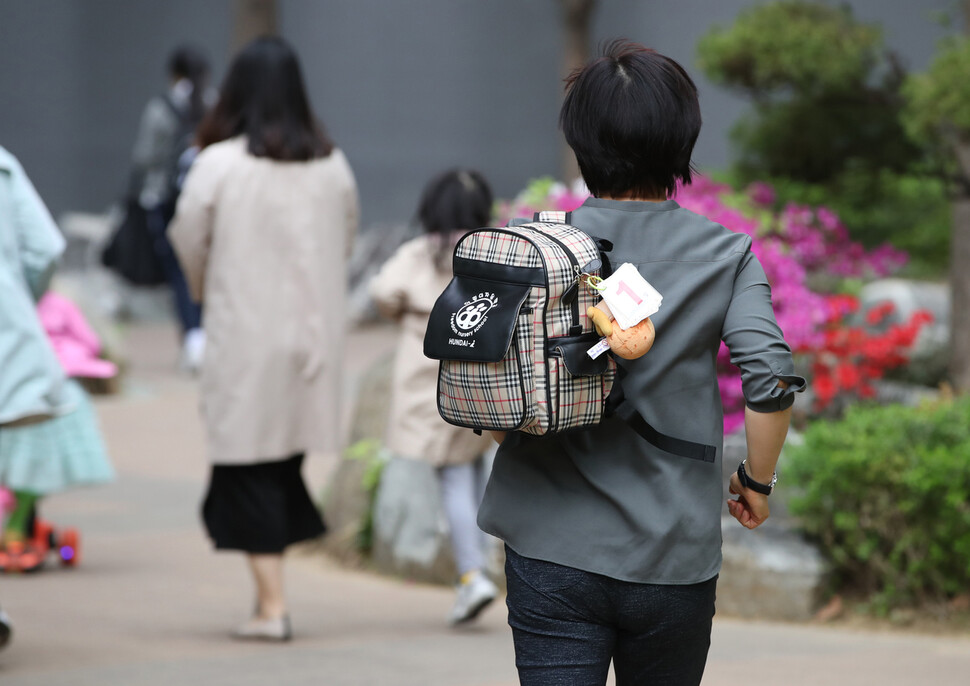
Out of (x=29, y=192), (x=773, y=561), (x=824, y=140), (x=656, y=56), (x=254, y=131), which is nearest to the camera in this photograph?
(x=656, y=56)

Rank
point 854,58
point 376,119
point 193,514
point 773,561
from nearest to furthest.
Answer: point 773,561
point 193,514
point 854,58
point 376,119

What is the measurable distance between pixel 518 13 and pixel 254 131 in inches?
522

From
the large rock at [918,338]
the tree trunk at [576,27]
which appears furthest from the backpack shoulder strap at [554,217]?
the tree trunk at [576,27]

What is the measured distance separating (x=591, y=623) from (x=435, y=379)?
2684 mm

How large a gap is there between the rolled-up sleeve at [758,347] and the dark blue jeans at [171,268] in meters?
9.26

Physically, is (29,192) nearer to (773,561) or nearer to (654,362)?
(654,362)

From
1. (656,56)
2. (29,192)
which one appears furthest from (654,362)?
(29,192)

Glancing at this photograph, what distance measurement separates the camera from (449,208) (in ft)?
16.8

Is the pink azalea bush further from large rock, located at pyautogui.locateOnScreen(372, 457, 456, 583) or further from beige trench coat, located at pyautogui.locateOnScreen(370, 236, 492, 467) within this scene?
beige trench coat, located at pyautogui.locateOnScreen(370, 236, 492, 467)

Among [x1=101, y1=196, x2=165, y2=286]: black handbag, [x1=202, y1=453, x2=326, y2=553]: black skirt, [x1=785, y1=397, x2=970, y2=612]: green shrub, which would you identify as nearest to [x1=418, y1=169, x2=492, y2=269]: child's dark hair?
[x1=202, y1=453, x2=326, y2=553]: black skirt

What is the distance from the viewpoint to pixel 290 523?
4.97 meters

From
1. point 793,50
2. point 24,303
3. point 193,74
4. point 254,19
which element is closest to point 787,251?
point 793,50

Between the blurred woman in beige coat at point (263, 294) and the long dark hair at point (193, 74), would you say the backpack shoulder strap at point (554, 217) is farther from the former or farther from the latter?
the long dark hair at point (193, 74)

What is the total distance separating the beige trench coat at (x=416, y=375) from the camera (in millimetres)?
5043
